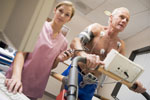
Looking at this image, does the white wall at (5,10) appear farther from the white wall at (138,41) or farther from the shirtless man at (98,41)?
the white wall at (138,41)

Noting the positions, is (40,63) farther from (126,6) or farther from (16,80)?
(126,6)

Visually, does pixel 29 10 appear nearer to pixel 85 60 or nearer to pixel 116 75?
pixel 85 60

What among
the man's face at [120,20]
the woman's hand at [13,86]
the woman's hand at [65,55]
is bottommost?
the woman's hand at [13,86]

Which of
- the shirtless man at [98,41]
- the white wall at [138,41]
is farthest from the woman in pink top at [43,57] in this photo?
the white wall at [138,41]

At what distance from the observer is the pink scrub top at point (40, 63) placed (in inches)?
52.3

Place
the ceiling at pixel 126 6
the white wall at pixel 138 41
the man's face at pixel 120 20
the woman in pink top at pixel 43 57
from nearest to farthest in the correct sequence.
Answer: the woman in pink top at pixel 43 57 < the man's face at pixel 120 20 < the ceiling at pixel 126 6 < the white wall at pixel 138 41

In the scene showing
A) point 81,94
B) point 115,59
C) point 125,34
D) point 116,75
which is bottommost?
point 81,94

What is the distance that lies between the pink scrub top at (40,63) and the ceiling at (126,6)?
2.54 m

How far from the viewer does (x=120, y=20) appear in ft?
5.94

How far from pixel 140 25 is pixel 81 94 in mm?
3151

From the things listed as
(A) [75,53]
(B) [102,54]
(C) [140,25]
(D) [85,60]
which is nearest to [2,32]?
(D) [85,60]

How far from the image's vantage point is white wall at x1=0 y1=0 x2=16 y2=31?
0.59m

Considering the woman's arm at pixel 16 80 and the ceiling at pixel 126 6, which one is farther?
the ceiling at pixel 126 6

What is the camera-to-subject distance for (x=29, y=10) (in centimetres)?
57
